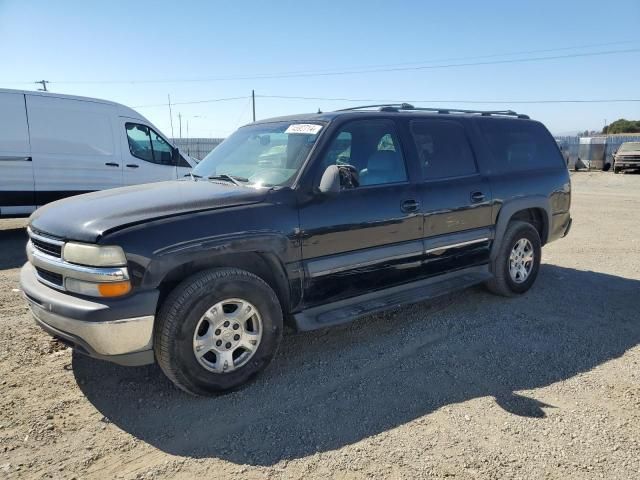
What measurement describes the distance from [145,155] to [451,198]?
7009 millimetres

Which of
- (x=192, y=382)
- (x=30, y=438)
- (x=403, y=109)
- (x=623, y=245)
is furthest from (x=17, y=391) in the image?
(x=623, y=245)

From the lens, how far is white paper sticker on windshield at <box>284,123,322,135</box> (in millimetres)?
→ 3828

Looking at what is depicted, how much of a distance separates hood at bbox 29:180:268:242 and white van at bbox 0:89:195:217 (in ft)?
16.1

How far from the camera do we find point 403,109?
14.9 ft

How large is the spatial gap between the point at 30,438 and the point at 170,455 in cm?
85

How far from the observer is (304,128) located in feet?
12.8

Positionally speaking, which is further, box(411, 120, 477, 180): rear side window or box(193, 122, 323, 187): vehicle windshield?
box(411, 120, 477, 180): rear side window

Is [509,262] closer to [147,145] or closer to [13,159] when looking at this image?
[147,145]

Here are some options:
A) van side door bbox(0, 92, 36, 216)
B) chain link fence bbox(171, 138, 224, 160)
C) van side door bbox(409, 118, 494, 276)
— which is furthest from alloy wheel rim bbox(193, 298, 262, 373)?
chain link fence bbox(171, 138, 224, 160)

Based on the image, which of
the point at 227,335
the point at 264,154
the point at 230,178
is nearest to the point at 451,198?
the point at 264,154

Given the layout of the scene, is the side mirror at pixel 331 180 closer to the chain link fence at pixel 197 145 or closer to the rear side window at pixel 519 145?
the rear side window at pixel 519 145

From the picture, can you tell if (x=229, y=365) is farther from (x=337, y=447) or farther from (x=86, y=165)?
(x=86, y=165)

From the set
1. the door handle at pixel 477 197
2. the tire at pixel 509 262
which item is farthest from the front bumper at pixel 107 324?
the tire at pixel 509 262

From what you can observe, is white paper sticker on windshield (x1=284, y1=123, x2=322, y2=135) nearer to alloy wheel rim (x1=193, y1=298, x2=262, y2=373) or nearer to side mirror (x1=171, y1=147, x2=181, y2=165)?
alloy wheel rim (x1=193, y1=298, x2=262, y2=373)
